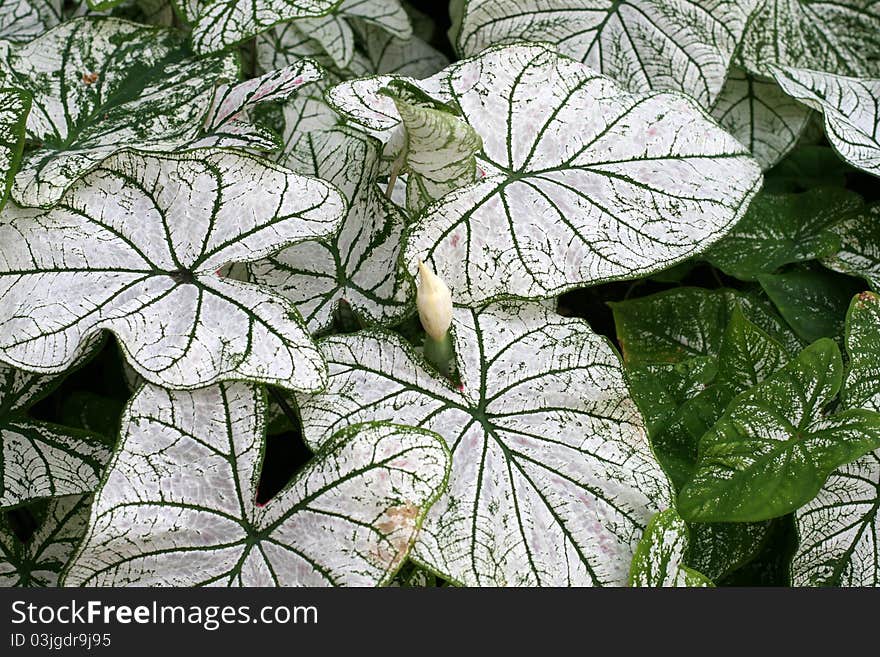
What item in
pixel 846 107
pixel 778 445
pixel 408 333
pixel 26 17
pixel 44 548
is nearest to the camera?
pixel 778 445

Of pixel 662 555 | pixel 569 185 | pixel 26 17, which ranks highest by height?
pixel 26 17

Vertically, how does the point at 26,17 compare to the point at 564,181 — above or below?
above

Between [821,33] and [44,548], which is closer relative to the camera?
[44,548]

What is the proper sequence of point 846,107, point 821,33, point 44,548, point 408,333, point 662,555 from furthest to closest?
point 821,33 → point 846,107 → point 408,333 → point 44,548 → point 662,555

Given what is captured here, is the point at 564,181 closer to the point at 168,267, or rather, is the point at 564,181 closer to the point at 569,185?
the point at 569,185

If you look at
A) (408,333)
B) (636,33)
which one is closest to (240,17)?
(408,333)

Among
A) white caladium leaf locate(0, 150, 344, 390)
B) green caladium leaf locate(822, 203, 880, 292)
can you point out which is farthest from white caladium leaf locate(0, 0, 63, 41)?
green caladium leaf locate(822, 203, 880, 292)

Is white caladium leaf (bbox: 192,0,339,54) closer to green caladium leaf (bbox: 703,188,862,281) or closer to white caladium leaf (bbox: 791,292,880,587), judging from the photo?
green caladium leaf (bbox: 703,188,862,281)
